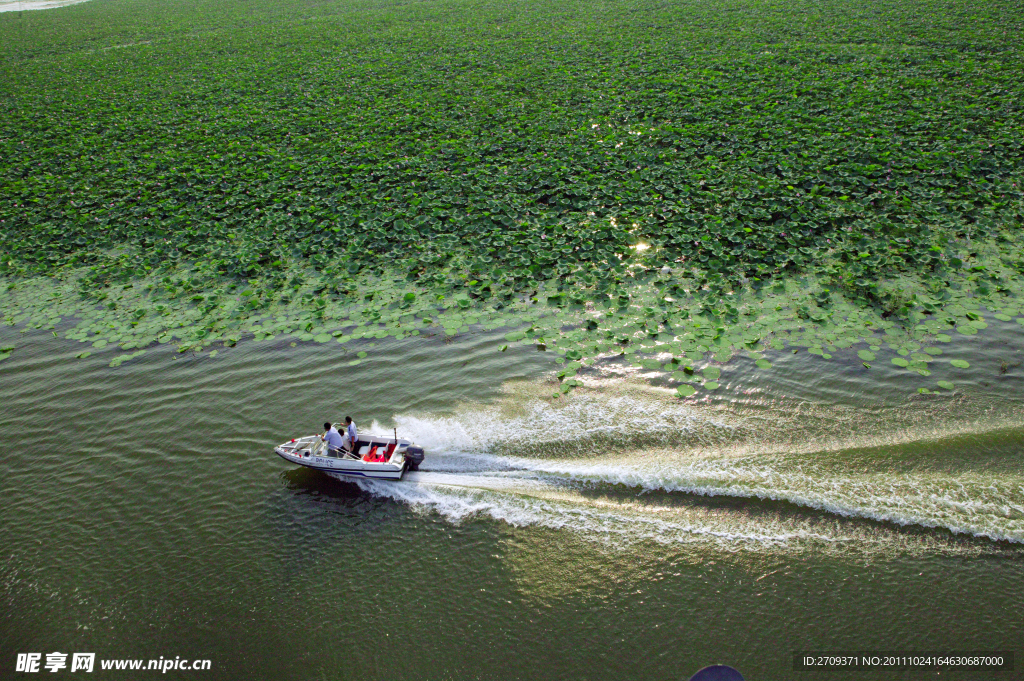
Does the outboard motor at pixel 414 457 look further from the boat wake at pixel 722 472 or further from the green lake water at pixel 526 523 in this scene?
the green lake water at pixel 526 523

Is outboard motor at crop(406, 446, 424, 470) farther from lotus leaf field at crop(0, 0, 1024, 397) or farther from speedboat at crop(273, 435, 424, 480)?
lotus leaf field at crop(0, 0, 1024, 397)

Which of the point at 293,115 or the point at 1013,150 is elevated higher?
the point at 293,115

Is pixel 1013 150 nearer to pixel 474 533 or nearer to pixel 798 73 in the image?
pixel 798 73

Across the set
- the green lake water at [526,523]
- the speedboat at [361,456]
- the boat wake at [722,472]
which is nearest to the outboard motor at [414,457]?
the speedboat at [361,456]

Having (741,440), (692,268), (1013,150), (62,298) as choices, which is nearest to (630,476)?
(741,440)

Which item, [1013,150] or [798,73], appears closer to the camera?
[1013,150]

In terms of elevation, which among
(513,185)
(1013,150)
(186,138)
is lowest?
(1013,150)

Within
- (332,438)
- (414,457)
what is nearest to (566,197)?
(414,457)

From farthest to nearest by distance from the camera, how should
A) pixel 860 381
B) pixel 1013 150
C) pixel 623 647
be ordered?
pixel 1013 150 < pixel 860 381 < pixel 623 647
